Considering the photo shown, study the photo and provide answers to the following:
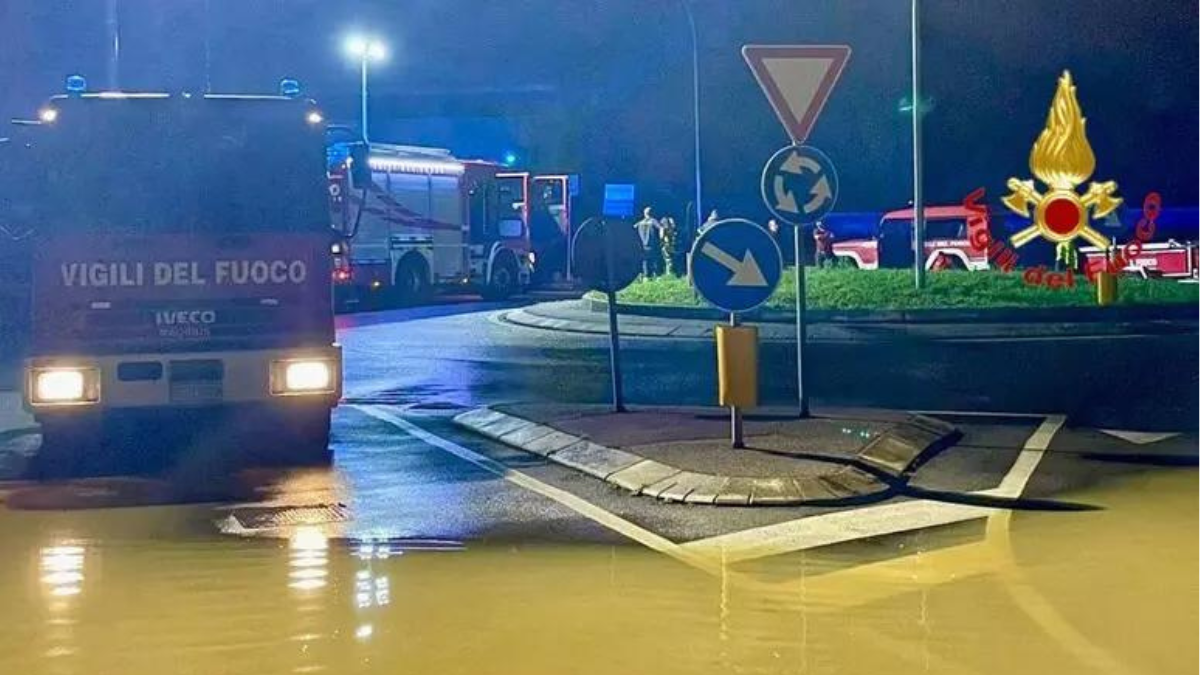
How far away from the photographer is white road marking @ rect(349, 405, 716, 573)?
8.62 meters

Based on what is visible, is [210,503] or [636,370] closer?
[210,503]

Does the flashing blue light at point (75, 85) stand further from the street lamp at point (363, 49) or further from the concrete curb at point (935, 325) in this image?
the street lamp at point (363, 49)

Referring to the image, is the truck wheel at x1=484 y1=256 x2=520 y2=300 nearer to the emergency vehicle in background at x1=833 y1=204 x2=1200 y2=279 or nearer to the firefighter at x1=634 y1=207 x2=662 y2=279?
the firefighter at x1=634 y1=207 x2=662 y2=279

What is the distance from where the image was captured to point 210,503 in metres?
10.2

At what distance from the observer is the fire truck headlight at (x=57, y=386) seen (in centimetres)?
1123

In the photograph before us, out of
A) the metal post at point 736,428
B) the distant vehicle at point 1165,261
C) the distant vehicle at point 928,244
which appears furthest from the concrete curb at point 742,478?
the distant vehicle at point 928,244

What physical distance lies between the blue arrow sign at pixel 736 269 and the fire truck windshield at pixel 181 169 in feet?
8.86

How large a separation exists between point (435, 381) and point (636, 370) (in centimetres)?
258

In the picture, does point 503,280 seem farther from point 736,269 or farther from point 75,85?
point 736,269

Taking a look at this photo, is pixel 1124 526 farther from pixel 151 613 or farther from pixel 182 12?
pixel 182 12

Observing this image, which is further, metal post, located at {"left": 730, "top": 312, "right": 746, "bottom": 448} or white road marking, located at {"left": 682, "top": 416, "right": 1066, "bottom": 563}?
metal post, located at {"left": 730, "top": 312, "right": 746, "bottom": 448}

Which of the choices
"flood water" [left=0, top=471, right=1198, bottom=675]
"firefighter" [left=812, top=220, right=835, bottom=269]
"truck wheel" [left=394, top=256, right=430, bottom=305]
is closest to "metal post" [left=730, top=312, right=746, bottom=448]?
"flood water" [left=0, top=471, right=1198, bottom=675]

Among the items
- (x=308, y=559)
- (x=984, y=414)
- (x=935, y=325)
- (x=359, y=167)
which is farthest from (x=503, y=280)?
(x=308, y=559)

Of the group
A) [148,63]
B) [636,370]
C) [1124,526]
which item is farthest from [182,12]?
[1124,526]
